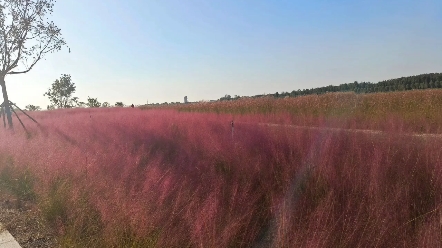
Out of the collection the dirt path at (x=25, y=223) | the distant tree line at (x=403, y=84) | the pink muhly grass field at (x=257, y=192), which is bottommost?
the dirt path at (x=25, y=223)

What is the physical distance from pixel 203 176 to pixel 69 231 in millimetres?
2131

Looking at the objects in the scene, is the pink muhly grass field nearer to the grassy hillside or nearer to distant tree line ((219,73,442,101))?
the grassy hillside

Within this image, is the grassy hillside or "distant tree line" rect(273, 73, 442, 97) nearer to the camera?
the grassy hillside

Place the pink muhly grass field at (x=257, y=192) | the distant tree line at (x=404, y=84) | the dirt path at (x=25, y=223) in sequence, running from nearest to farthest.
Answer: the pink muhly grass field at (x=257, y=192)
the dirt path at (x=25, y=223)
the distant tree line at (x=404, y=84)

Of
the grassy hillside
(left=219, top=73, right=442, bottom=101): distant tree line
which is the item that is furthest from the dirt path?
(left=219, top=73, right=442, bottom=101): distant tree line

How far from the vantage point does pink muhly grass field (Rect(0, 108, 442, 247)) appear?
3.45m

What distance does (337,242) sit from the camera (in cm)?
336

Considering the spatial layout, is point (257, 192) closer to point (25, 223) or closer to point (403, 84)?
point (25, 223)

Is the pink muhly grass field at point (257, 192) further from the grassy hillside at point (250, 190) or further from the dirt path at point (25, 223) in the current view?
the dirt path at point (25, 223)

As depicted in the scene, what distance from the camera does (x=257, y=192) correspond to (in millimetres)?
4859

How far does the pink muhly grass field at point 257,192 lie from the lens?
345 cm

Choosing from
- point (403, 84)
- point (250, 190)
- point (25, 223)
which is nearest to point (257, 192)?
point (250, 190)

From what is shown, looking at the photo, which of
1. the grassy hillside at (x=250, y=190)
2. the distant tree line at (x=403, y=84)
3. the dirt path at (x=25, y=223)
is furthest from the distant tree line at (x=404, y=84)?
the dirt path at (x=25, y=223)

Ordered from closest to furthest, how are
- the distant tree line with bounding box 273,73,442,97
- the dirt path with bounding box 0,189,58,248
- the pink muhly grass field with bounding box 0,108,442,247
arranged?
the pink muhly grass field with bounding box 0,108,442,247 → the dirt path with bounding box 0,189,58,248 → the distant tree line with bounding box 273,73,442,97
